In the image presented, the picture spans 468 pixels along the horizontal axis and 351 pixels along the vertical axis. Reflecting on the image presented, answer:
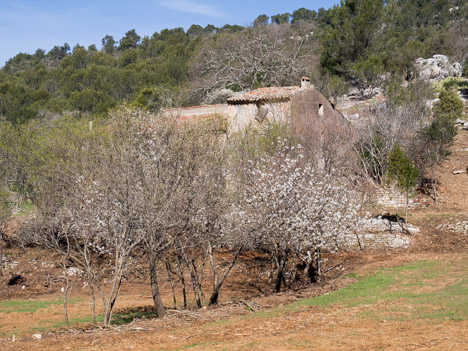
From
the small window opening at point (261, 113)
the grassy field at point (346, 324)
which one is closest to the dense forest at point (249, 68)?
the small window opening at point (261, 113)

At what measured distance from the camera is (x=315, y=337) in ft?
35.3

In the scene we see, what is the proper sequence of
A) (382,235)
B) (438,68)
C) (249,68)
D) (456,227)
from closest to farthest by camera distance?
1. (382,235)
2. (456,227)
3. (249,68)
4. (438,68)

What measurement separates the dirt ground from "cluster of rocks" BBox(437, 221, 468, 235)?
2.34 feet

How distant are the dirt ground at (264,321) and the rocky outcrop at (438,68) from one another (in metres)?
37.4

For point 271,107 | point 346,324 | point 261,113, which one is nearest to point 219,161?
point 346,324

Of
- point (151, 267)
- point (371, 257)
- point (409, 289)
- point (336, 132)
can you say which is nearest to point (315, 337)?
point (151, 267)

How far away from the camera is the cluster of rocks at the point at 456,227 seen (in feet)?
79.7

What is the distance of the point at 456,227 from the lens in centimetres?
2464

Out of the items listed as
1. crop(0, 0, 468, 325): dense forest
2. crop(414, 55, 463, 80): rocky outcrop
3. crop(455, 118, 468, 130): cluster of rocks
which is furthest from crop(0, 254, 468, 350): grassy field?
crop(414, 55, 463, 80): rocky outcrop

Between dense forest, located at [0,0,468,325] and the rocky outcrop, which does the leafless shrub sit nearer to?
dense forest, located at [0,0,468,325]

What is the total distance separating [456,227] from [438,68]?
38.5 m

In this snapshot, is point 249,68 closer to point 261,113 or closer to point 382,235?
point 261,113

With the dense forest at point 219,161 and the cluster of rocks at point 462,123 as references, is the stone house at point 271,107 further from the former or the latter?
the cluster of rocks at point 462,123

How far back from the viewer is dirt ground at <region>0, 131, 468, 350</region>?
1039cm
